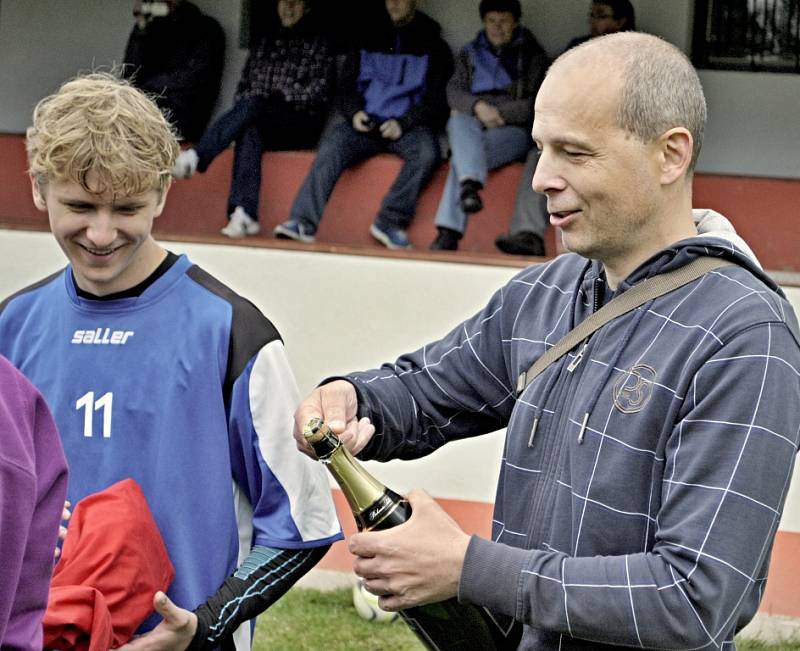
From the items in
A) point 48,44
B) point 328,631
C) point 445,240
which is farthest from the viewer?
point 48,44

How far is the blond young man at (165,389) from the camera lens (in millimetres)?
2514

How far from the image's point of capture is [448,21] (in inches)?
340

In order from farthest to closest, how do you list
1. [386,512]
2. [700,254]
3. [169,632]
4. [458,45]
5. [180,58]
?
1. [180,58]
2. [458,45]
3. [169,632]
4. [386,512]
5. [700,254]

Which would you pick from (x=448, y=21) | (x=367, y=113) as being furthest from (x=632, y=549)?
(x=448, y=21)

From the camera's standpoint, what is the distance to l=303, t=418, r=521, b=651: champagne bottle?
2.19 m

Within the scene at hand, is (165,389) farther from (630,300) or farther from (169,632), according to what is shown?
(630,300)

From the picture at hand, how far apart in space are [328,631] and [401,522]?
3532mm

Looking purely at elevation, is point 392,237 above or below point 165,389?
below

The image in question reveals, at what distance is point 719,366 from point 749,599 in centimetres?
36

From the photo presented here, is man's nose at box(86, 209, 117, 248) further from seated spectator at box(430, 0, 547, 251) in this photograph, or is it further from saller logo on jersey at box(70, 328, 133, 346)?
seated spectator at box(430, 0, 547, 251)

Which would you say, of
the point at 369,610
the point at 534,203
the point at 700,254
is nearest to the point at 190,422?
the point at 700,254

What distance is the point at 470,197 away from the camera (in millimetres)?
7797

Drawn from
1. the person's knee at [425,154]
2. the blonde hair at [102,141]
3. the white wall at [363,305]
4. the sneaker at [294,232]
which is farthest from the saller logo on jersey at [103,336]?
the person's knee at [425,154]

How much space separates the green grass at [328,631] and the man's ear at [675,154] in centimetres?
371
